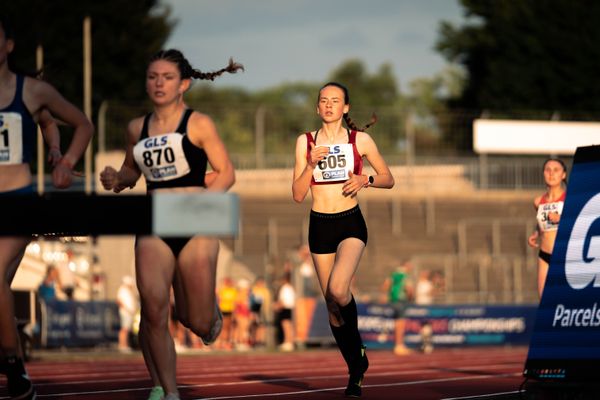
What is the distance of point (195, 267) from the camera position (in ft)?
28.9

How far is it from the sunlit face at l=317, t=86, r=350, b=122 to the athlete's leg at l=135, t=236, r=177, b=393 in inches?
135

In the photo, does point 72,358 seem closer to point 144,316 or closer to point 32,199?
point 144,316

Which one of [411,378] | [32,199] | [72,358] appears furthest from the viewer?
[72,358]

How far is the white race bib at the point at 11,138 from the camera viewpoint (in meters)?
8.44

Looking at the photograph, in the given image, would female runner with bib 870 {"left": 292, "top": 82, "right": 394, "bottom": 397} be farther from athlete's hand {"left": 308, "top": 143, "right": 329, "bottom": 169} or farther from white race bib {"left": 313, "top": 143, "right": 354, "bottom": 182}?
athlete's hand {"left": 308, "top": 143, "right": 329, "bottom": 169}

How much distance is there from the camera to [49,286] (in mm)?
27562

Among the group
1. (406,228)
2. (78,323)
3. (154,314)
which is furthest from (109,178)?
(406,228)

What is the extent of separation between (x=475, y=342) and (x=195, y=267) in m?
22.4

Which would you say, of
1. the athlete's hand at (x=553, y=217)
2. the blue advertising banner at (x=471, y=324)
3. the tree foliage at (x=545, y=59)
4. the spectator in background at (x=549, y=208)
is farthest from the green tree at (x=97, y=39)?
the athlete's hand at (x=553, y=217)

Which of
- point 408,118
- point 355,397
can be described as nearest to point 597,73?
point 408,118

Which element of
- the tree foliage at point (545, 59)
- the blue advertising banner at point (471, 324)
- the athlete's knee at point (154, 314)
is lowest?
the blue advertising banner at point (471, 324)

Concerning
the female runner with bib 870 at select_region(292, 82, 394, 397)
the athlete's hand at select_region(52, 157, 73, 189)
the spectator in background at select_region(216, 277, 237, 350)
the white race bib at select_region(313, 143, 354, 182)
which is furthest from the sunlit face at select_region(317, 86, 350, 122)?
the spectator in background at select_region(216, 277, 237, 350)

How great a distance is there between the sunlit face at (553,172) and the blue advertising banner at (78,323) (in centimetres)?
1429

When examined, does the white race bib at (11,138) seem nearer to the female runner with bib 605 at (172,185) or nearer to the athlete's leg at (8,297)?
the athlete's leg at (8,297)
